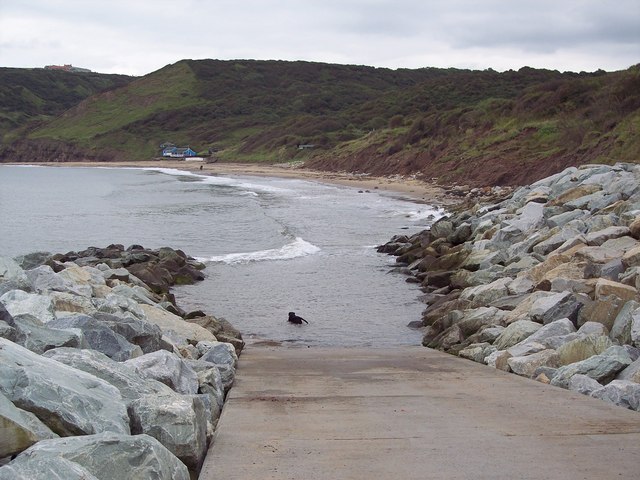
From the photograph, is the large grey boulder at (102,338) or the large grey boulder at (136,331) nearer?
the large grey boulder at (102,338)

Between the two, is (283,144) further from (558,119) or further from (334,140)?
(558,119)

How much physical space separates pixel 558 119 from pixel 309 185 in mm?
18335

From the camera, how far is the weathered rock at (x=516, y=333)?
9289 millimetres

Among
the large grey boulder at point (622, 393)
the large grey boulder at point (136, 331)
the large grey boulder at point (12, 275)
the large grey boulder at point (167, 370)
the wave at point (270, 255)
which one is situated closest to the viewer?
the large grey boulder at point (167, 370)

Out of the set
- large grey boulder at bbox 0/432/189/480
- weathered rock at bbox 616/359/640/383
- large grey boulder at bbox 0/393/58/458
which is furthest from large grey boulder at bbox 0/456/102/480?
weathered rock at bbox 616/359/640/383

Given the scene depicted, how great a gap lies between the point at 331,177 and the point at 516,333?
47.9 metres

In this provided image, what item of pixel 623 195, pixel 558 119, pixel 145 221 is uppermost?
pixel 558 119

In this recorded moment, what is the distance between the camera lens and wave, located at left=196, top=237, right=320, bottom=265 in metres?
21.9

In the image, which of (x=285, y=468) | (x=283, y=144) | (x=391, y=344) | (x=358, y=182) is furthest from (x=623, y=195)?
(x=283, y=144)

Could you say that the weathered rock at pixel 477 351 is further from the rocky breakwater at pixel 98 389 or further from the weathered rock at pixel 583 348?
the rocky breakwater at pixel 98 389

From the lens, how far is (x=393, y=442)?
566 cm

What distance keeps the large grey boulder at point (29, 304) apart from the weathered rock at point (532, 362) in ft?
16.0

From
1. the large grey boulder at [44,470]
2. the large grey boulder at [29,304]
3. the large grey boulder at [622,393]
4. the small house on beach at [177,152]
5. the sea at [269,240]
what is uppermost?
the small house on beach at [177,152]

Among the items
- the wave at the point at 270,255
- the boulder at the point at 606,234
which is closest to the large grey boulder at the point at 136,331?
→ the boulder at the point at 606,234
